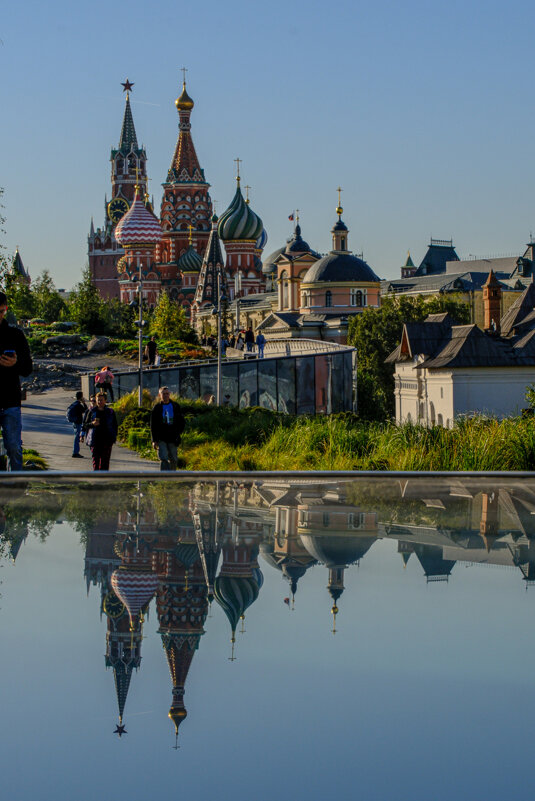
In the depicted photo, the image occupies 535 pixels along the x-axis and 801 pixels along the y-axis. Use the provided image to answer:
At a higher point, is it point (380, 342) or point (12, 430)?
point (380, 342)

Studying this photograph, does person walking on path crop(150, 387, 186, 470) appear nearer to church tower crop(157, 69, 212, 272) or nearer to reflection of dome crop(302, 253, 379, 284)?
reflection of dome crop(302, 253, 379, 284)

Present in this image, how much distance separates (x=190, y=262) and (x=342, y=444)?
9908cm

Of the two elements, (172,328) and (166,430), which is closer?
(166,430)

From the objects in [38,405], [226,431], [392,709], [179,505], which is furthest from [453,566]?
[38,405]

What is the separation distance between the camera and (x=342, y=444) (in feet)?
53.1

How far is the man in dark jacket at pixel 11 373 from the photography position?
276 inches

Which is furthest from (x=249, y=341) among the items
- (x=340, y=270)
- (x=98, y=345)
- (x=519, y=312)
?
(x=340, y=270)

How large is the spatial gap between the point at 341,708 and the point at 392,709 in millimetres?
115

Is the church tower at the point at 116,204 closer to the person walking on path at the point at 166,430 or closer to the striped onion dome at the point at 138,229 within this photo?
the striped onion dome at the point at 138,229

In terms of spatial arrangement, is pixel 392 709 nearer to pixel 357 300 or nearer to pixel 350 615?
pixel 350 615

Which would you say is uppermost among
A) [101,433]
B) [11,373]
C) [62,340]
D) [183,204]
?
[183,204]

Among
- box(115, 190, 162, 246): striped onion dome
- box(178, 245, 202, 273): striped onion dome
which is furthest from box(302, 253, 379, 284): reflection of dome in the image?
box(178, 245, 202, 273): striped onion dome

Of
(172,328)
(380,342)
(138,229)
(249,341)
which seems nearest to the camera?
(249,341)

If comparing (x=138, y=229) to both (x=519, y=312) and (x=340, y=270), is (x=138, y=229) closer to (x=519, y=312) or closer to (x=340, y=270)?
(x=340, y=270)
